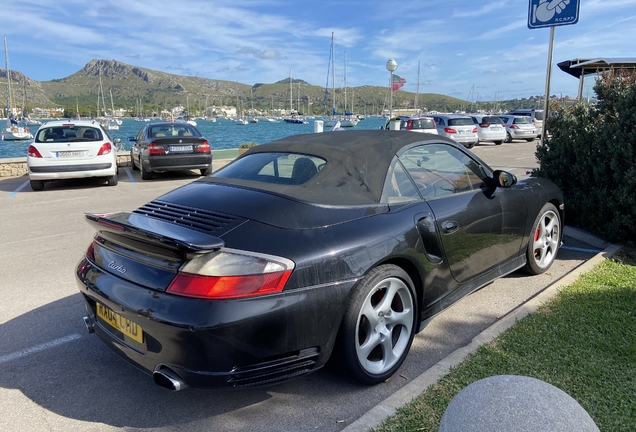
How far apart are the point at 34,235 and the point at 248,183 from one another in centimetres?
507

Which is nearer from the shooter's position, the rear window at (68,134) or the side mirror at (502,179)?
the side mirror at (502,179)

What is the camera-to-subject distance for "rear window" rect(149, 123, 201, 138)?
1291 cm

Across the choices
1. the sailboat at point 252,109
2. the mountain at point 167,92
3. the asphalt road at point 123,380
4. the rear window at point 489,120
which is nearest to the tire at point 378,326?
the asphalt road at point 123,380

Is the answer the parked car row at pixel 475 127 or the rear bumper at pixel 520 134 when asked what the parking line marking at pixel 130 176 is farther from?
the rear bumper at pixel 520 134

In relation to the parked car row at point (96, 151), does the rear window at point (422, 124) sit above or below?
above

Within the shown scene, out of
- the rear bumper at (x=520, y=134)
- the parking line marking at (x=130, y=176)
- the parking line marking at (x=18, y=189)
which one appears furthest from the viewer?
the rear bumper at (x=520, y=134)

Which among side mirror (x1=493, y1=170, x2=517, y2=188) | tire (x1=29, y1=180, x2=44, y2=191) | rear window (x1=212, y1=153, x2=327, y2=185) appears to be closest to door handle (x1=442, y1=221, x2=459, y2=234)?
side mirror (x1=493, y1=170, x2=517, y2=188)

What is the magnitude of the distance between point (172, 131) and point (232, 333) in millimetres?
11715

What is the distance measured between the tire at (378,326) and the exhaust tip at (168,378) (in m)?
0.90

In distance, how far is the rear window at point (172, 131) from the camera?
12.9m

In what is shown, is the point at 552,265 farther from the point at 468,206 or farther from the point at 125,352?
the point at 125,352

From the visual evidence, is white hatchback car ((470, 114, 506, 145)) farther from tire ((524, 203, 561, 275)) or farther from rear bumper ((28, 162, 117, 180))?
tire ((524, 203, 561, 275))

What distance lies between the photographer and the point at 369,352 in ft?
9.73

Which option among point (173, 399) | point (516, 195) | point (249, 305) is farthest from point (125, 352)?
point (516, 195)
